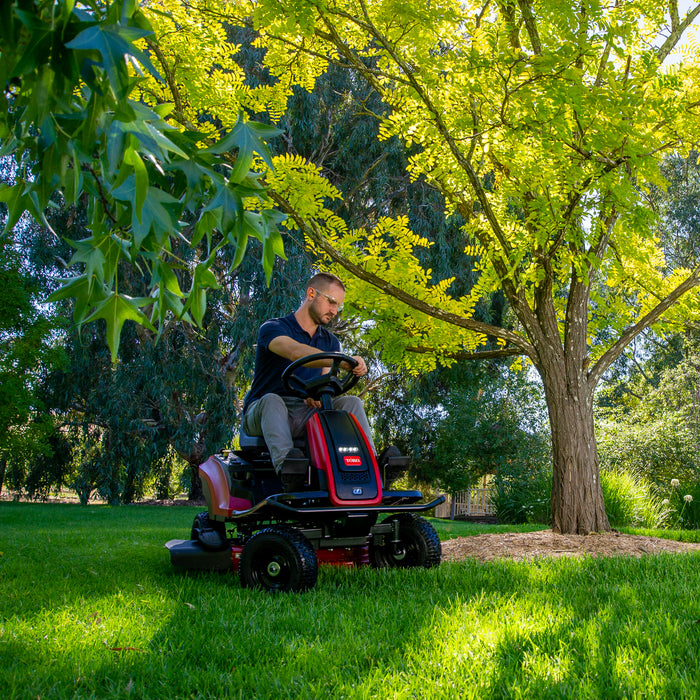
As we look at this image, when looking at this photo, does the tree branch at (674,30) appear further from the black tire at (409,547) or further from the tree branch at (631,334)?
the black tire at (409,547)

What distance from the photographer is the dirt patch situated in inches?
194

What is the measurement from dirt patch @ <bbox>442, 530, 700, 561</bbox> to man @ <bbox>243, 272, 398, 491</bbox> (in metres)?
1.69

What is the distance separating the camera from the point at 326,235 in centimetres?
609

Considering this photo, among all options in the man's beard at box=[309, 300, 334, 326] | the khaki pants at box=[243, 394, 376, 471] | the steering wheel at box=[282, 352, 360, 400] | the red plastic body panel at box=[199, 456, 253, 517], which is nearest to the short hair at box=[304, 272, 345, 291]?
the man's beard at box=[309, 300, 334, 326]

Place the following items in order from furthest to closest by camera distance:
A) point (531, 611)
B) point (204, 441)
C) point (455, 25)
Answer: point (204, 441) < point (455, 25) < point (531, 611)

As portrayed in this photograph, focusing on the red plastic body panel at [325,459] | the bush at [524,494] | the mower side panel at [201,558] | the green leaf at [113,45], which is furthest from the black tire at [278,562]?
the bush at [524,494]

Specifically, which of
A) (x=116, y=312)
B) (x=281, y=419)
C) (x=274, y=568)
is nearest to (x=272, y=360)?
(x=281, y=419)

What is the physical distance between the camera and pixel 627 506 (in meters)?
8.55

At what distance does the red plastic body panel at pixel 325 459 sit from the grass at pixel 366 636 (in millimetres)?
433

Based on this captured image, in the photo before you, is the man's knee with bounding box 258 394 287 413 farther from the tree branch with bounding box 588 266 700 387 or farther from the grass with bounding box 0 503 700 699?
the tree branch with bounding box 588 266 700 387

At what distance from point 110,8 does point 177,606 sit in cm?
264

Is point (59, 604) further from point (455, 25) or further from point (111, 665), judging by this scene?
point (455, 25)

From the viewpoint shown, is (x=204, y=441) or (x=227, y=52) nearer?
(x=227, y=52)

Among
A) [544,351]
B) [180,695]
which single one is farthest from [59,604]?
[544,351]
